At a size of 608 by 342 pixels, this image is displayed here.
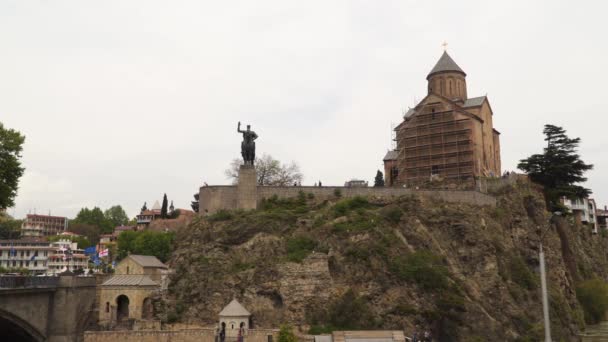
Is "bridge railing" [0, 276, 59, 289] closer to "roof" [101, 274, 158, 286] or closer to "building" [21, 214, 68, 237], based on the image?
"roof" [101, 274, 158, 286]

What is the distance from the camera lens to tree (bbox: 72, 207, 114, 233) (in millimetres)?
108875

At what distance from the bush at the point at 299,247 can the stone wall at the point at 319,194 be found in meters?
5.73

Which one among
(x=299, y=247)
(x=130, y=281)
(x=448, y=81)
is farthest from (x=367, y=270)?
(x=448, y=81)

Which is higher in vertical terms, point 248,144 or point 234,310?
point 248,144

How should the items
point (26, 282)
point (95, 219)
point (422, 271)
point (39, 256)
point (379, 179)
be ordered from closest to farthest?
point (26, 282), point (422, 271), point (379, 179), point (39, 256), point (95, 219)

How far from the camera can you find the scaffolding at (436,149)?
51594 mm

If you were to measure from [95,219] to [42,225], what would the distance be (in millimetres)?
21223

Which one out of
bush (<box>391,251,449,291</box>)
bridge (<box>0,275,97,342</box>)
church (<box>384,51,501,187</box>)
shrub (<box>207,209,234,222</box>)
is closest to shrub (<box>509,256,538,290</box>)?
bush (<box>391,251,449,291</box>)

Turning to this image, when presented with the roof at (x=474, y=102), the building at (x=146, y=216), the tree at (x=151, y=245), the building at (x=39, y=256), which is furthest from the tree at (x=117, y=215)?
the roof at (x=474, y=102)

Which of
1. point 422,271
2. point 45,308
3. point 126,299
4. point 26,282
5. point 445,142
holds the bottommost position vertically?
point 45,308

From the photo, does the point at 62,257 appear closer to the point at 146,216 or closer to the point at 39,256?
the point at 39,256

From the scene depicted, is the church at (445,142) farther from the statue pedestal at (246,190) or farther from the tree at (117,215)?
the tree at (117,215)

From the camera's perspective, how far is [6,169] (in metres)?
33.3

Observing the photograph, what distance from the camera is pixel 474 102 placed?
56750 mm
